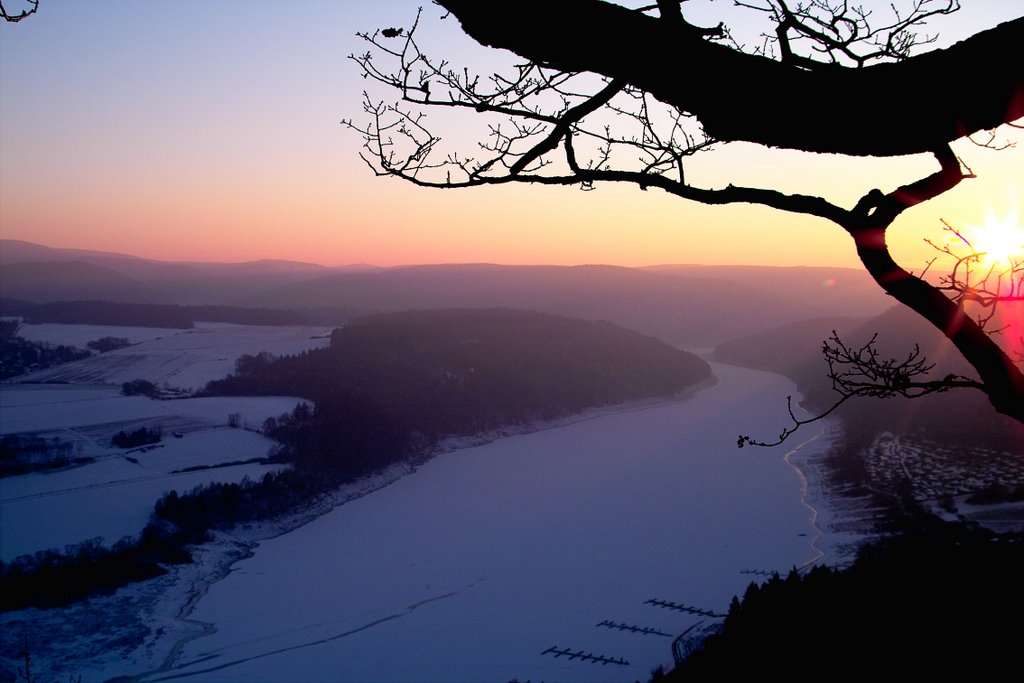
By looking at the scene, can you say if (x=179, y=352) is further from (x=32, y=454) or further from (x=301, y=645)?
(x=301, y=645)

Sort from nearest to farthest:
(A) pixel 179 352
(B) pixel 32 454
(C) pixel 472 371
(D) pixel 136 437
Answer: (B) pixel 32 454 < (D) pixel 136 437 < (C) pixel 472 371 < (A) pixel 179 352

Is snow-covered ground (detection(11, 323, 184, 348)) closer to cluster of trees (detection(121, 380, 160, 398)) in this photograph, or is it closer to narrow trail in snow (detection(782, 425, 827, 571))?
cluster of trees (detection(121, 380, 160, 398))

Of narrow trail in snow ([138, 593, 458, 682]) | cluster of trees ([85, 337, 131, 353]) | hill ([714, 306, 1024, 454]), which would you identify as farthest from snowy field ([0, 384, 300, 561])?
hill ([714, 306, 1024, 454])

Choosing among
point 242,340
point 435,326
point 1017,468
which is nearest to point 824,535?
point 1017,468

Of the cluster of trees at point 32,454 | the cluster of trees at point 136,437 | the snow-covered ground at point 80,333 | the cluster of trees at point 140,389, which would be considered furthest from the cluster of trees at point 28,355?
the cluster of trees at point 32,454

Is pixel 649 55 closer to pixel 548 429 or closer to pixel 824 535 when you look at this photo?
pixel 824 535

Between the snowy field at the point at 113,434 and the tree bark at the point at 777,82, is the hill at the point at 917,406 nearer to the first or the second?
the tree bark at the point at 777,82

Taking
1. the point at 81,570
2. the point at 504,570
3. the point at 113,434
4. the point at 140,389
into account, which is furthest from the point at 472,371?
the point at 81,570
